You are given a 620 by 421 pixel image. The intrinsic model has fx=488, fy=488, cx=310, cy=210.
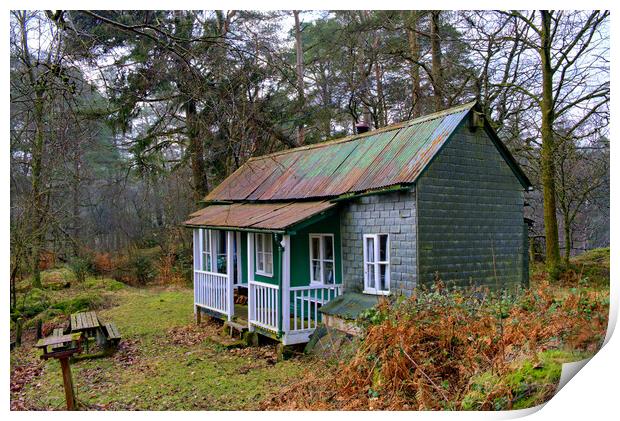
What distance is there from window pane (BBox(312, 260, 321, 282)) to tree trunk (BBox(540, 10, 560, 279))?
4.82 metres

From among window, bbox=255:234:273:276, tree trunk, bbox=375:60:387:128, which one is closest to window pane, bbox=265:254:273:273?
window, bbox=255:234:273:276

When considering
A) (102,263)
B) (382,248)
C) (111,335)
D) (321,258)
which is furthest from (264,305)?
(102,263)

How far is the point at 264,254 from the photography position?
36.4 feet

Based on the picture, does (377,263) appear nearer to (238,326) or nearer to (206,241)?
(238,326)

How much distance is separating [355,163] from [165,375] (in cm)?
522

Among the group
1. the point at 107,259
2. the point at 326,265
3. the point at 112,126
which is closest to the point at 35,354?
the point at 326,265

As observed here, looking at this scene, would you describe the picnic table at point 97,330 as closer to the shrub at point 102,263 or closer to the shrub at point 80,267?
the shrub at point 80,267

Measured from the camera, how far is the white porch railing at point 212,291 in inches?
433

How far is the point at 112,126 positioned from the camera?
14352 millimetres

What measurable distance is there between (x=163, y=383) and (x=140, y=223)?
12.7 metres

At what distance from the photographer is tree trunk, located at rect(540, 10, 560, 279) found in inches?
412

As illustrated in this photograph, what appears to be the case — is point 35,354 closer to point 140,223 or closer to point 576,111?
point 140,223

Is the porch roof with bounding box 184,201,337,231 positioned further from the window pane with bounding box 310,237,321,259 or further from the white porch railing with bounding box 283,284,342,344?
the white porch railing with bounding box 283,284,342,344

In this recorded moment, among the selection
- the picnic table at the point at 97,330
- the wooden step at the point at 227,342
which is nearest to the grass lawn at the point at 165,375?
the wooden step at the point at 227,342
